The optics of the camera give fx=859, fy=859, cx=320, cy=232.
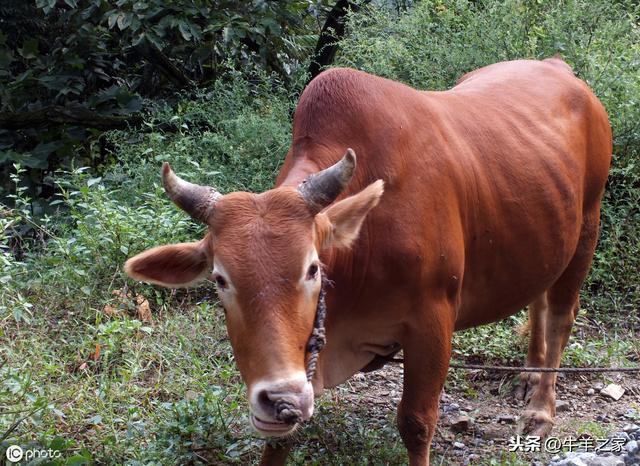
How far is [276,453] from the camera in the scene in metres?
4.07

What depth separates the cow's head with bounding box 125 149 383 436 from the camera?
3010 mm

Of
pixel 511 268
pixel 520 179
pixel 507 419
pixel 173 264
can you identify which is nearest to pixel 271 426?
pixel 173 264

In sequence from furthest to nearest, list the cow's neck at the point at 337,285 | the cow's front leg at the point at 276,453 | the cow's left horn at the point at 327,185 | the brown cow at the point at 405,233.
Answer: the cow's front leg at the point at 276,453 < the cow's neck at the point at 337,285 < the cow's left horn at the point at 327,185 < the brown cow at the point at 405,233

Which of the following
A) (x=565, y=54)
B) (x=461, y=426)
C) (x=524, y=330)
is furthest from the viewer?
(x=565, y=54)

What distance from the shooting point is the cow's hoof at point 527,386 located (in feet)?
17.8

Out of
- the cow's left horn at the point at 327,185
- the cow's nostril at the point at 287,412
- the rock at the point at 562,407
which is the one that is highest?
the cow's left horn at the point at 327,185

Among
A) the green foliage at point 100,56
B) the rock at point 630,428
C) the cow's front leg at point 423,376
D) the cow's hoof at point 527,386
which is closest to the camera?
the cow's front leg at point 423,376

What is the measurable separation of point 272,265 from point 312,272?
206 mm

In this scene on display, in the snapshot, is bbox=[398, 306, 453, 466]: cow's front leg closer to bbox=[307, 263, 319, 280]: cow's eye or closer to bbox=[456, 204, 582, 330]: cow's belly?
bbox=[456, 204, 582, 330]: cow's belly

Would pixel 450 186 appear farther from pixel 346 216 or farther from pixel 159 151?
pixel 159 151

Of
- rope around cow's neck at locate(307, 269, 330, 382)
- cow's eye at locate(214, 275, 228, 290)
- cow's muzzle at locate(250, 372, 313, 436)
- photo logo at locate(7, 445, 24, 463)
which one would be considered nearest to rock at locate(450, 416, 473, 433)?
rope around cow's neck at locate(307, 269, 330, 382)

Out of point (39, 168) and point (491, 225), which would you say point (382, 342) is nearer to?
point (491, 225)

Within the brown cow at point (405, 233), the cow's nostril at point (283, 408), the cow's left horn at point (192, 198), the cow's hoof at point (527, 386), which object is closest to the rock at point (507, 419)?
the brown cow at point (405, 233)

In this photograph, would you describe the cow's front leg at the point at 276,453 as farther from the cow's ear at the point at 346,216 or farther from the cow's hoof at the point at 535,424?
the cow's hoof at the point at 535,424
